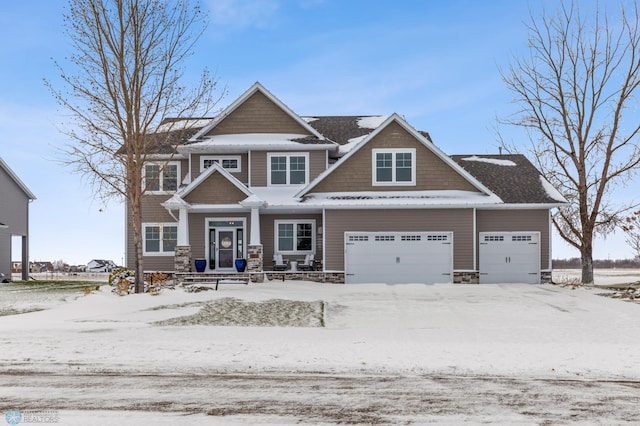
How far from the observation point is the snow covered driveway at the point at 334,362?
768 centimetres

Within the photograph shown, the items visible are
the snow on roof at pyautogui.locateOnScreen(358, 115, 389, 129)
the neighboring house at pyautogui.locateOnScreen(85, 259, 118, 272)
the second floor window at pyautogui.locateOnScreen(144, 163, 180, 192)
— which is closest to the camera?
the second floor window at pyautogui.locateOnScreen(144, 163, 180, 192)

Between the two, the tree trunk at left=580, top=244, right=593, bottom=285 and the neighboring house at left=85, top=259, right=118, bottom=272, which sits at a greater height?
the tree trunk at left=580, top=244, right=593, bottom=285

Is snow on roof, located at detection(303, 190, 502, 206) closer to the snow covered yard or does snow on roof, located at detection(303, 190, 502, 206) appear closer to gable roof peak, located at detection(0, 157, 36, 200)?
the snow covered yard

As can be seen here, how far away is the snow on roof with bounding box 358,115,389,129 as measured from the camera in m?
33.9

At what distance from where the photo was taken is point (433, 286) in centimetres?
2573

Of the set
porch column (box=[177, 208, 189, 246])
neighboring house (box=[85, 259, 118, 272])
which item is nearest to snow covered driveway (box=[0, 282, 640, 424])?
porch column (box=[177, 208, 189, 246])

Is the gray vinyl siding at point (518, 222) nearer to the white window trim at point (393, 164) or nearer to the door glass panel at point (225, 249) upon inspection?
the white window trim at point (393, 164)

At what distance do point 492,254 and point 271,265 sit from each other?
34.1 ft

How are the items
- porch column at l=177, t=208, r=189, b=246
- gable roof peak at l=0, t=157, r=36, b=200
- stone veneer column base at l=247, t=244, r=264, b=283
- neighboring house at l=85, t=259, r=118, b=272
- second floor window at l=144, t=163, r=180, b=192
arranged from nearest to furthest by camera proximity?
stone veneer column base at l=247, t=244, r=264, b=283, porch column at l=177, t=208, r=189, b=246, second floor window at l=144, t=163, r=180, b=192, gable roof peak at l=0, t=157, r=36, b=200, neighboring house at l=85, t=259, r=118, b=272

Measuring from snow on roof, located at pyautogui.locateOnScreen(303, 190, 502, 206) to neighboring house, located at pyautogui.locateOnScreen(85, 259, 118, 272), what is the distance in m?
34.5

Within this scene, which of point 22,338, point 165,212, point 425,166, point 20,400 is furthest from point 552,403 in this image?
point 165,212

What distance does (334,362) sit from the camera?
35.9 feet

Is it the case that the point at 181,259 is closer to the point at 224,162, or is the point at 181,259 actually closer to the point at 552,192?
the point at 224,162

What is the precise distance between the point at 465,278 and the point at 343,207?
6.38m
